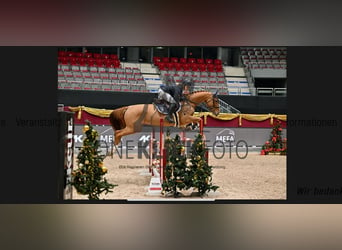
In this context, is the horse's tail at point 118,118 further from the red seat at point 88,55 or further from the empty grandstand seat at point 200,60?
the empty grandstand seat at point 200,60

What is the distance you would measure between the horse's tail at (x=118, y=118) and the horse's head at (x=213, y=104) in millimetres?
821

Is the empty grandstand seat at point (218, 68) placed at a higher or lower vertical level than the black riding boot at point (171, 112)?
higher

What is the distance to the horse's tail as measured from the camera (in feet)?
12.1

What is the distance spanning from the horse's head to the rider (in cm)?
25

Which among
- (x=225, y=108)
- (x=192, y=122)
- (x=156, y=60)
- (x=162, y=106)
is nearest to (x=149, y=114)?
(x=162, y=106)

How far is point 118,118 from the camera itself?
3764 mm


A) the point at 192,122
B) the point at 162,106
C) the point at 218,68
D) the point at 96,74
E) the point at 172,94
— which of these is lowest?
the point at 192,122

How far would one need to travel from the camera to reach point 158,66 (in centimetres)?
390

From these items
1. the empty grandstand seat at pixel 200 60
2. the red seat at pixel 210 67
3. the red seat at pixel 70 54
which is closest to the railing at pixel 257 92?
the red seat at pixel 210 67

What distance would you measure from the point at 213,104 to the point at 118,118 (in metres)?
0.95

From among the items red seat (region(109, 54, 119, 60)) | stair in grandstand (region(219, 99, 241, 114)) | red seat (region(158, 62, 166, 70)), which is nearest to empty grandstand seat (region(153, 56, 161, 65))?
red seat (region(158, 62, 166, 70))

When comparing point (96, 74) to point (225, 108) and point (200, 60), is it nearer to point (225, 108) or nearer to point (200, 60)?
point (200, 60)

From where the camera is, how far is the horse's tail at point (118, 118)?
3699 mm
